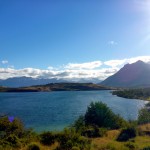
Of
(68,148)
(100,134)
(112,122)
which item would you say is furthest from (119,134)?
(68,148)

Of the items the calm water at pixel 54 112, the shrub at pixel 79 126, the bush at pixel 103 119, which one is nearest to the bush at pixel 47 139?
the shrub at pixel 79 126

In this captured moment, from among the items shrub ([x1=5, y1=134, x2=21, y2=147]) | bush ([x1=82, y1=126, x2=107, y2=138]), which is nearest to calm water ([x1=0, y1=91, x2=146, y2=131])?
bush ([x1=82, y1=126, x2=107, y2=138])

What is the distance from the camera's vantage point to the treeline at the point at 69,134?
25625 mm

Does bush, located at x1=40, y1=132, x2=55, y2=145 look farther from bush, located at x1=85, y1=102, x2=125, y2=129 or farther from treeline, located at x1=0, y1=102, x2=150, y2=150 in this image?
bush, located at x1=85, y1=102, x2=125, y2=129

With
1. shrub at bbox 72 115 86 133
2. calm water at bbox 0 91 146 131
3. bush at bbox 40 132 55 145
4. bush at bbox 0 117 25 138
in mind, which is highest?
bush at bbox 0 117 25 138

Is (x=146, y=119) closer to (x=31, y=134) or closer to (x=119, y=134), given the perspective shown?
(x=119, y=134)

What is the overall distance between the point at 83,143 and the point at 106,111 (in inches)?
973

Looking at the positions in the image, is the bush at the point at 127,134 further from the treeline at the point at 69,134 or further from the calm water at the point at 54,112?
the calm water at the point at 54,112

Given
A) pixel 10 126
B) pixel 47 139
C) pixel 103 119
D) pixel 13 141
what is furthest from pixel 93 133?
pixel 13 141

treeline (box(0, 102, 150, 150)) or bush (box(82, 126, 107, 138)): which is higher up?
treeline (box(0, 102, 150, 150))

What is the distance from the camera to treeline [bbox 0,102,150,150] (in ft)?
84.1

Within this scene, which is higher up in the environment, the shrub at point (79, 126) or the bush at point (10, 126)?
the bush at point (10, 126)

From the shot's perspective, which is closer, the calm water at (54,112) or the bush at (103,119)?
the bush at (103,119)

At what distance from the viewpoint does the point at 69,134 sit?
2781 centimetres
